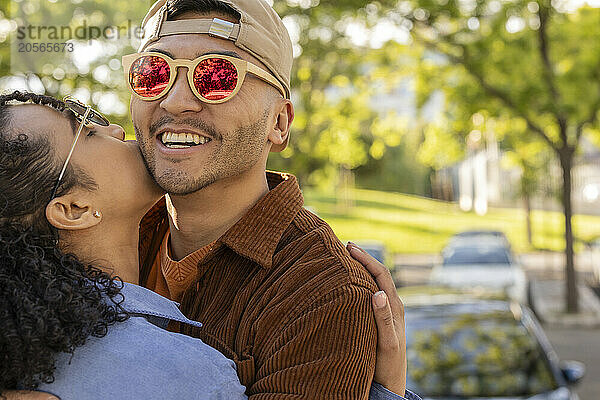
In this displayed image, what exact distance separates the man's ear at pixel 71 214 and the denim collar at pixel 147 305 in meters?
0.18

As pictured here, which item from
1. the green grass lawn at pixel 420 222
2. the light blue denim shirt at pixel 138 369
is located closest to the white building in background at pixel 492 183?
the green grass lawn at pixel 420 222

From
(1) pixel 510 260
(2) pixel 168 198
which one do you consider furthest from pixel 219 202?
(1) pixel 510 260

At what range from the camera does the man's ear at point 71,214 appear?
1.84 metres

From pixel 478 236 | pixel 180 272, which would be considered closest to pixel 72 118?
pixel 180 272

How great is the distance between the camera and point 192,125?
2162 mm

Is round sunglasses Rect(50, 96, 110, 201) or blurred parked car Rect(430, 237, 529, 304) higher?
round sunglasses Rect(50, 96, 110, 201)

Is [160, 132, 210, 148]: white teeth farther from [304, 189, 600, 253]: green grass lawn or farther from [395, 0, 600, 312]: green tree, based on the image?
[304, 189, 600, 253]: green grass lawn

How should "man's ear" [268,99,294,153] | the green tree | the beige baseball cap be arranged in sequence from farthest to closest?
1. the green tree
2. "man's ear" [268,99,294,153]
3. the beige baseball cap

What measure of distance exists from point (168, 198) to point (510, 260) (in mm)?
12046

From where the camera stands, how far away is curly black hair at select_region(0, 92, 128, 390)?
157 centimetres

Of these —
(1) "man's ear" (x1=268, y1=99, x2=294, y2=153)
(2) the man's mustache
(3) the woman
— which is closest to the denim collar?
(3) the woman

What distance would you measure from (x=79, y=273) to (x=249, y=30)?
0.84m

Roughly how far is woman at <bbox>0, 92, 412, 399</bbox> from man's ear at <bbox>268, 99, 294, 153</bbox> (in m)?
0.42

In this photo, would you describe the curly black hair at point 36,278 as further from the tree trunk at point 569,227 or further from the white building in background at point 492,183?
the white building in background at point 492,183
